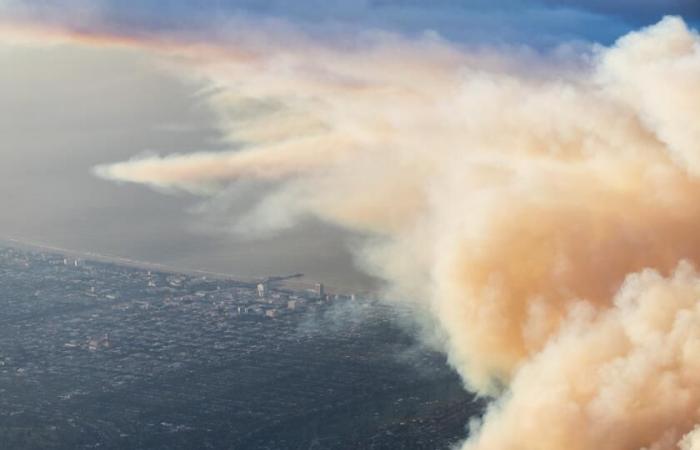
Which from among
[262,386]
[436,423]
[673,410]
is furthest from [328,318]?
[673,410]

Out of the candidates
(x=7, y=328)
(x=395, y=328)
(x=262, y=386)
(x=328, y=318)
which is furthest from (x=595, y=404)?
(x=7, y=328)

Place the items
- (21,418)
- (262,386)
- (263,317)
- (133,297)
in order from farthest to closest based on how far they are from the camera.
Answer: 1. (133,297)
2. (263,317)
3. (262,386)
4. (21,418)

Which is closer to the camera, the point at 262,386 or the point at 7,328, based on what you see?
the point at 262,386

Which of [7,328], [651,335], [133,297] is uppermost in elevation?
[133,297]

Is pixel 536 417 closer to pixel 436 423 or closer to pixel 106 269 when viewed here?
pixel 436 423

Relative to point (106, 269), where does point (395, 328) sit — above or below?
below

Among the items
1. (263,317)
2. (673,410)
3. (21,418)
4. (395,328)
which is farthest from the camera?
(263,317)
